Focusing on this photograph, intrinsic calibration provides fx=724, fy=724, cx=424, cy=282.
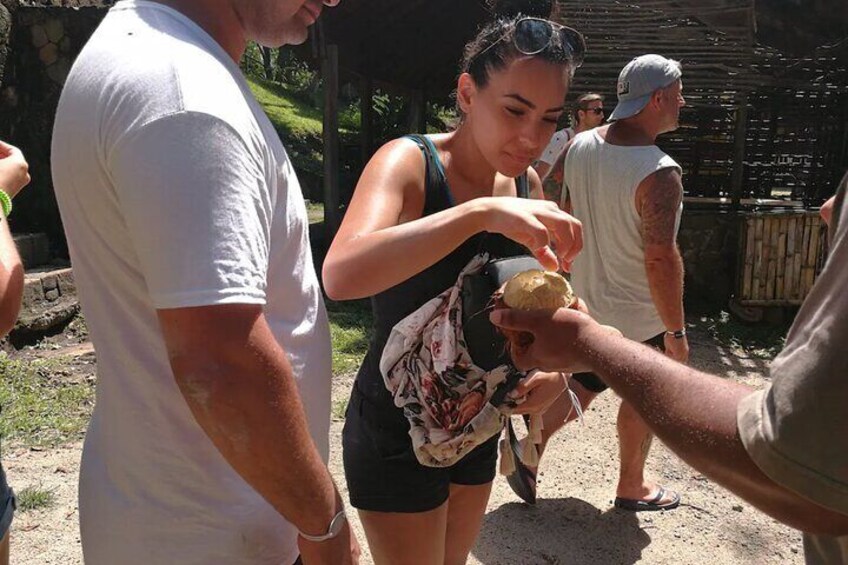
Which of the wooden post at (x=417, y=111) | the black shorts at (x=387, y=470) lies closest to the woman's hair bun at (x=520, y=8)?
the black shorts at (x=387, y=470)

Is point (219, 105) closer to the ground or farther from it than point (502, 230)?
farther from it

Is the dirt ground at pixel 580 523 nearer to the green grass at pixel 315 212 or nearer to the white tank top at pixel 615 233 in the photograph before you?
the white tank top at pixel 615 233

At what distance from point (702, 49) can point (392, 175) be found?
22.4 ft

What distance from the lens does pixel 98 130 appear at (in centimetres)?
107

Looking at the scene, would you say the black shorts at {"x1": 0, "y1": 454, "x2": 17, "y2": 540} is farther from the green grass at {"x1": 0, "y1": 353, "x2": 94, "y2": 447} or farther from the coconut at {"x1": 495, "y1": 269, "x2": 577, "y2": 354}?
the green grass at {"x1": 0, "y1": 353, "x2": 94, "y2": 447}

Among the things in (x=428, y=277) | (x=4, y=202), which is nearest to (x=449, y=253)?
(x=428, y=277)

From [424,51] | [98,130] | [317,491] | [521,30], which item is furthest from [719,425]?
[424,51]

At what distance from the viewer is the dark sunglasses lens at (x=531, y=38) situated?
78.1 inches

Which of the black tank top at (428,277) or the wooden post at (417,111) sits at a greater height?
the black tank top at (428,277)

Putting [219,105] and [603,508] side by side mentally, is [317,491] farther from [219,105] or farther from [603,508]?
[603,508]

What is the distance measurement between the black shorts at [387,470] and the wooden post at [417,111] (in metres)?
10.9

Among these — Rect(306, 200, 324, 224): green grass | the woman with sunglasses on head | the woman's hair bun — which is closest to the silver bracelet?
the woman with sunglasses on head

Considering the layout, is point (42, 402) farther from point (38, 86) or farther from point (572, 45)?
point (572, 45)

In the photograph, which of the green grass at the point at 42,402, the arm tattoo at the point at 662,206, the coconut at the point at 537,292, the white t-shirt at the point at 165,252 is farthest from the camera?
the green grass at the point at 42,402
